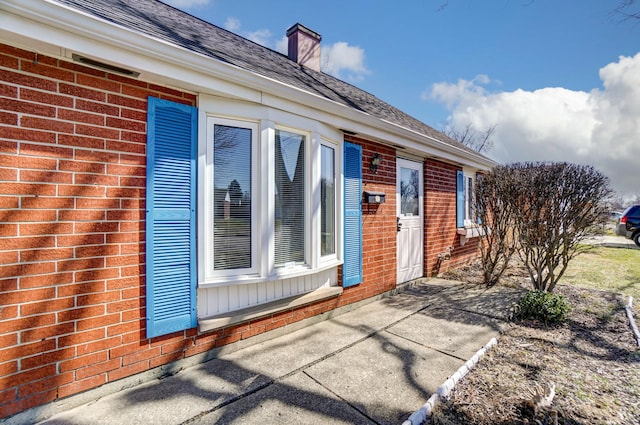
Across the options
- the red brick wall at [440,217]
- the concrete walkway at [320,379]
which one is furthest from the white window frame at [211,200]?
the red brick wall at [440,217]

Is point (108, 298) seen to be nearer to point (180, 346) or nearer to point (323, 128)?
point (180, 346)

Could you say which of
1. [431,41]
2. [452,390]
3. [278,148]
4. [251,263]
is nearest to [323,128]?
[278,148]

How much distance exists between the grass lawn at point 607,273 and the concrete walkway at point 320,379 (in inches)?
138

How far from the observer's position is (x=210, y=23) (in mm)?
5617

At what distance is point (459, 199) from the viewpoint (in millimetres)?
7445

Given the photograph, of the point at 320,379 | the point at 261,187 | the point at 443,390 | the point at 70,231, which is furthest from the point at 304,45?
the point at 443,390

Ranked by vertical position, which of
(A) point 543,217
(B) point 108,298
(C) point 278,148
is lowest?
(B) point 108,298

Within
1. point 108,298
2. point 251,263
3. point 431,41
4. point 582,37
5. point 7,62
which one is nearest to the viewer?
point 7,62

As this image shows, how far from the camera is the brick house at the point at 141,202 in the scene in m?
2.02

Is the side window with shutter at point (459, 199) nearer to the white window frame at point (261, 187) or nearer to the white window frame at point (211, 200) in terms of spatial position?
the white window frame at point (261, 187)

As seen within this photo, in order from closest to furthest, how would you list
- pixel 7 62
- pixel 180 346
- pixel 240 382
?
pixel 7 62 < pixel 240 382 < pixel 180 346

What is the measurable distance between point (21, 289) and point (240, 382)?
1.82m

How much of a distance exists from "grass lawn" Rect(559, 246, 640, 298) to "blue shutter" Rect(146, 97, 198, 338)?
728 cm

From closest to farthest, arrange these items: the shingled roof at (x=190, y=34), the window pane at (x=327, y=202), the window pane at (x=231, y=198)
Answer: the shingled roof at (x=190, y=34) → the window pane at (x=231, y=198) → the window pane at (x=327, y=202)
